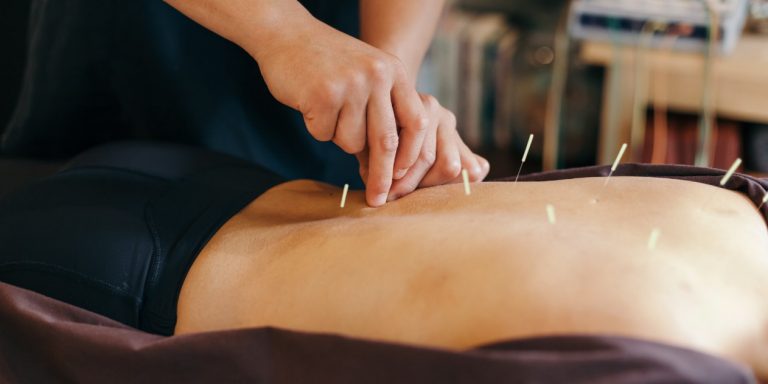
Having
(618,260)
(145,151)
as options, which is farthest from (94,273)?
(618,260)

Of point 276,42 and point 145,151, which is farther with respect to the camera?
point 145,151

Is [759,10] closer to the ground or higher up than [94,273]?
higher up

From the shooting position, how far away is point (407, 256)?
89 cm

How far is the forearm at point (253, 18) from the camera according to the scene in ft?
3.53

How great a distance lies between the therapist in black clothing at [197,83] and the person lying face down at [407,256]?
137 mm

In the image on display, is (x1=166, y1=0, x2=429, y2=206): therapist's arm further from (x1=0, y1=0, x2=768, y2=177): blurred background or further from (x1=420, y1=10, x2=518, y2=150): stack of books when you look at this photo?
(x1=420, y1=10, x2=518, y2=150): stack of books

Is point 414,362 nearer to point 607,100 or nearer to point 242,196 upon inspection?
point 242,196

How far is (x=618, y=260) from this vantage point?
81 cm

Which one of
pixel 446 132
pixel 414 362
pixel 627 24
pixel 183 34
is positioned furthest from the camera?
pixel 627 24

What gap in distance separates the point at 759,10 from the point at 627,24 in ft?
1.44

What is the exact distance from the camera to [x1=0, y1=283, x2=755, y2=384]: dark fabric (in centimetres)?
68

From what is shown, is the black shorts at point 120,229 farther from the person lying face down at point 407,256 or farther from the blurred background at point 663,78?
the blurred background at point 663,78

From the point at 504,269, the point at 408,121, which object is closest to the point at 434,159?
the point at 408,121

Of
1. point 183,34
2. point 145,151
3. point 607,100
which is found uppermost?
point 183,34
